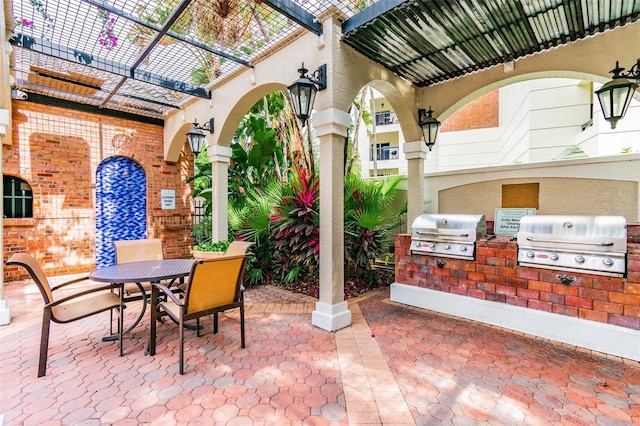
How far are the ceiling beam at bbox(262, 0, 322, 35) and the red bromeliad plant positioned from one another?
2174 mm

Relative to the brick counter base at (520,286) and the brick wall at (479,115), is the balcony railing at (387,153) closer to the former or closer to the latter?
the brick wall at (479,115)

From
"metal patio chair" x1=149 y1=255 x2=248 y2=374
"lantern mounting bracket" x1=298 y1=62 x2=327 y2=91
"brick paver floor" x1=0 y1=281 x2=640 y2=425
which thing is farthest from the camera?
"lantern mounting bracket" x1=298 y1=62 x2=327 y2=91

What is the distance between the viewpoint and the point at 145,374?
2.74 m

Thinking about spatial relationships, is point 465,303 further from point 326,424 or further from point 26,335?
point 26,335

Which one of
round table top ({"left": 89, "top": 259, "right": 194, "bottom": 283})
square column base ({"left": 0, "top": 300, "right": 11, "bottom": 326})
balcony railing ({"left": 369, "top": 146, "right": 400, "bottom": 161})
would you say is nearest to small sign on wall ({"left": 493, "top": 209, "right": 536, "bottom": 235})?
round table top ({"left": 89, "top": 259, "right": 194, "bottom": 283})

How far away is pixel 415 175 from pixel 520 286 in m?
2.57

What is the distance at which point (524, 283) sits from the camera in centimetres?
364

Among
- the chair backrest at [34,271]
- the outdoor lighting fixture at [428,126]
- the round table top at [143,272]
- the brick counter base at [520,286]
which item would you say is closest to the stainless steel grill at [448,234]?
the brick counter base at [520,286]

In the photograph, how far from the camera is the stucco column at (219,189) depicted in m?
5.84

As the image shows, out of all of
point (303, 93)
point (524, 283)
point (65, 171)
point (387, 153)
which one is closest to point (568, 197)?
point (524, 283)

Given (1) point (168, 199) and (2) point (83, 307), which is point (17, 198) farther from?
(2) point (83, 307)

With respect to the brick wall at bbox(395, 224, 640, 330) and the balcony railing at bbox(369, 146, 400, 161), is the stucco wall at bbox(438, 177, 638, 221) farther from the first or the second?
the balcony railing at bbox(369, 146, 400, 161)

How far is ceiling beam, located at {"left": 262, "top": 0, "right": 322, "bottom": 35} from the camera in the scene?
3.21 metres

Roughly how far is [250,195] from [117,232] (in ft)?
11.4
